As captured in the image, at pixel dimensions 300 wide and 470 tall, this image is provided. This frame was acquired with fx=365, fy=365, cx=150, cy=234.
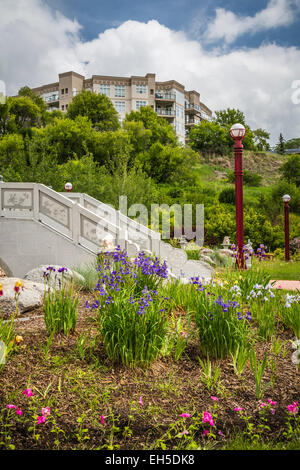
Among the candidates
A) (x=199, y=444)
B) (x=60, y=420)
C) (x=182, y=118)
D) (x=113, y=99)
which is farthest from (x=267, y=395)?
(x=182, y=118)

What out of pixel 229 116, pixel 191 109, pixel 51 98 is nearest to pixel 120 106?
pixel 51 98

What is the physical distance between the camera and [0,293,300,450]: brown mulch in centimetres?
269

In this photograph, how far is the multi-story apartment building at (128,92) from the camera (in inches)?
2082

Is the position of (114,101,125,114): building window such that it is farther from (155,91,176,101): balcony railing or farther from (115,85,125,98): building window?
(155,91,176,101): balcony railing

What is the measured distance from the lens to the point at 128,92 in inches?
2108

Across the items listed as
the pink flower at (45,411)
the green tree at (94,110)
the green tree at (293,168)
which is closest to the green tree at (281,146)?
the green tree at (293,168)

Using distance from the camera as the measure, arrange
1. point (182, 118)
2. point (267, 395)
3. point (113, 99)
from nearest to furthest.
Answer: point (267, 395) < point (113, 99) < point (182, 118)

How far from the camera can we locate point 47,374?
3348mm

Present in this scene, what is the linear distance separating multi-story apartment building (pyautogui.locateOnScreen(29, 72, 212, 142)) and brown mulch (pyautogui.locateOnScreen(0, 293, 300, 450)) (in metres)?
52.2

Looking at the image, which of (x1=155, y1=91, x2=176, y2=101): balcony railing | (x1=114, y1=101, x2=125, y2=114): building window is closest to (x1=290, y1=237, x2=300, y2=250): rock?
(x1=114, y1=101, x2=125, y2=114): building window

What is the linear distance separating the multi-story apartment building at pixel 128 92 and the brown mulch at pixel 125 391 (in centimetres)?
5220

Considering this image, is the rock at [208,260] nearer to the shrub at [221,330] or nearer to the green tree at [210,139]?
the shrub at [221,330]
